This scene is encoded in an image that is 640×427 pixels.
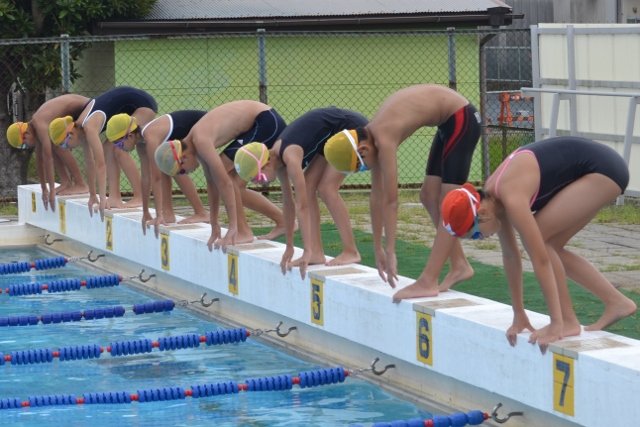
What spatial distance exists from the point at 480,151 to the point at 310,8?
290 cm

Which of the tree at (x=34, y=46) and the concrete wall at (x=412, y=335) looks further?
the tree at (x=34, y=46)

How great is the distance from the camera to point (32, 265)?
1200 cm

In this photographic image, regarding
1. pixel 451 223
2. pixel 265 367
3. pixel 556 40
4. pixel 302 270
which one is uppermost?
pixel 556 40

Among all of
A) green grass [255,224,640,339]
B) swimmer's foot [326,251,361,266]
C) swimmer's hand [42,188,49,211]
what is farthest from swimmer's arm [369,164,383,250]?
swimmer's hand [42,188,49,211]

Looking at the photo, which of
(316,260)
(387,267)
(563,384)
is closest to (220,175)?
(316,260)

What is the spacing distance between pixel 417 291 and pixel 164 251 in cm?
393

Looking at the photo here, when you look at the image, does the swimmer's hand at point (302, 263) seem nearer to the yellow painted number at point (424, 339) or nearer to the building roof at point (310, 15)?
the yellow painted number at point (424, 339)

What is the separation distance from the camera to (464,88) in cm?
1645

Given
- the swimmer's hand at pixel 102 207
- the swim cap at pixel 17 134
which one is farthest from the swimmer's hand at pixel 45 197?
the swimmer's hand at pixel 102 207

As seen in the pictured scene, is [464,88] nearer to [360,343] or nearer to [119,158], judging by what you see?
[119,158]

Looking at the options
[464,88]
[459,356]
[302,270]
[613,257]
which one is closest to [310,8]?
[464,88]

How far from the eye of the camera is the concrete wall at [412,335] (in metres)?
5.68

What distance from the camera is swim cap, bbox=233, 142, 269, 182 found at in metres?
8.51

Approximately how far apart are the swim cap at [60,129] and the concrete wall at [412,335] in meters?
1.27
